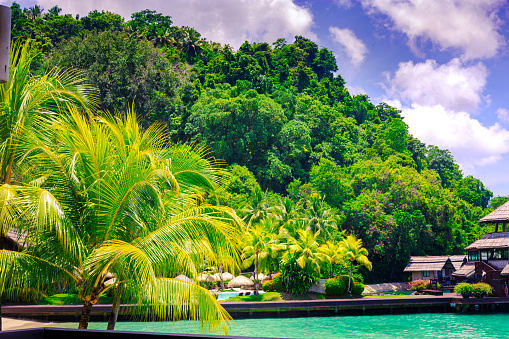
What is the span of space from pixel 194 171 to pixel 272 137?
48678 mm

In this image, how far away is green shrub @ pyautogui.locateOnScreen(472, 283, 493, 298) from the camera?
102ft

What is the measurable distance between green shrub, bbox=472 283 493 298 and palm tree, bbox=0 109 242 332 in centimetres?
2684

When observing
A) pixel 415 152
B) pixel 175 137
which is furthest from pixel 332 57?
pixel 175 137

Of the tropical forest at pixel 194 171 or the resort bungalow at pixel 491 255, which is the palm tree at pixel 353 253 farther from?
the resort bungalow at pixel 491 255

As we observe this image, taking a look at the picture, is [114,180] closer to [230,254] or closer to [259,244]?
[230,254]

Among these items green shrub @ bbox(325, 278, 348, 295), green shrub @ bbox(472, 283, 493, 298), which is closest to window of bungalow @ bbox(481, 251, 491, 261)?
green shrub @ bbox(472, 283, 493, 298)

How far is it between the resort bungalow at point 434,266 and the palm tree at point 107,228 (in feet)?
123

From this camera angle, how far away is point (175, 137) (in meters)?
56.2

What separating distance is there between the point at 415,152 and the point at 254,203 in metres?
37.9

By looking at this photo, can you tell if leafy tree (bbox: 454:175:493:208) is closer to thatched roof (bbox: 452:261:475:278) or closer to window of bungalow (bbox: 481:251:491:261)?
thatched roof (bbox: 452:261:475:278)

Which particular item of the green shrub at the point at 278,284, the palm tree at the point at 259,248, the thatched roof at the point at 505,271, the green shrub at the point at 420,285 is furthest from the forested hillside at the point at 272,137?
the thatched roof at the point at 505,271

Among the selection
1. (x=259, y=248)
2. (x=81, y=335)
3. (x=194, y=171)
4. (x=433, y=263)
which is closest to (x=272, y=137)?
(x=433, y=263)

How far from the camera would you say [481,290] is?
31.1m

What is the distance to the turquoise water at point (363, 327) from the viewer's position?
2261cm
